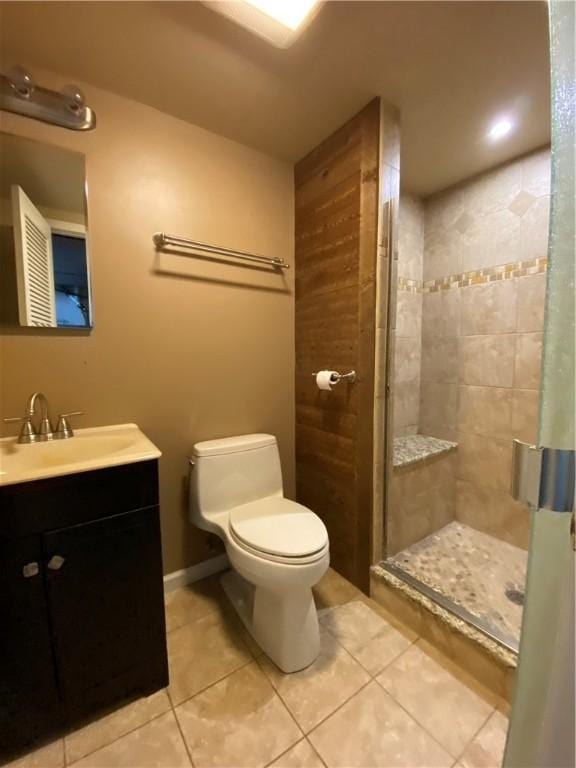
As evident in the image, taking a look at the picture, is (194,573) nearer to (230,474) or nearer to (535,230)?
(230,474)

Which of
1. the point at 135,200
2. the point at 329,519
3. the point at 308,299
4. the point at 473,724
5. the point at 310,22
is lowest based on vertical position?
the point at 473,724

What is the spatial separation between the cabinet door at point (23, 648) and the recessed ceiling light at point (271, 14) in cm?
166

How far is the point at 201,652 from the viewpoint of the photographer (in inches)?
49.5

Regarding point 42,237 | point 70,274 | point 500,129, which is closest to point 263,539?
point 70,274

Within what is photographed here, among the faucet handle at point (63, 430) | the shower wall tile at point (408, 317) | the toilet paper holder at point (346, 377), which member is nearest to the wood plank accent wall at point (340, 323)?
the toilet paper holder at point (346, 377)

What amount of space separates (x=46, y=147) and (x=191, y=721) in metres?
2.08

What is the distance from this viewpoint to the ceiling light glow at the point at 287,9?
964mm

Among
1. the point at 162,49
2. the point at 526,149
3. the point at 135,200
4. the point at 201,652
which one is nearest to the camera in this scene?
the point at 162,49

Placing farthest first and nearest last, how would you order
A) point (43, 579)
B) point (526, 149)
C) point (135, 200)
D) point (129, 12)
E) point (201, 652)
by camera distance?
point (526, 149) → point (135, 200) → point (201, 652) → point (129, 12) → point (43, 579)

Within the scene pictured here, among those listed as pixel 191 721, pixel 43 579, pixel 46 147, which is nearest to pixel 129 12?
pixel 46 147

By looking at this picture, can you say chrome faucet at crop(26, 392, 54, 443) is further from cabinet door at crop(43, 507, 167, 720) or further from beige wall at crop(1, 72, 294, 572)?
cabinet door at crop(43, 507, 167, 720)

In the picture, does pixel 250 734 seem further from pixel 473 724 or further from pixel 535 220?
pixel 535 220

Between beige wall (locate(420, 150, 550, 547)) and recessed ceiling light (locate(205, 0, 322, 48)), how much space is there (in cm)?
141

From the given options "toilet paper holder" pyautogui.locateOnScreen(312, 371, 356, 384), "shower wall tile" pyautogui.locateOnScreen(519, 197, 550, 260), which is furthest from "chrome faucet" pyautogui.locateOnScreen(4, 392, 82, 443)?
"shower wall tile" pyautogui.locateOnScreen(519, 197, 550, 260)
